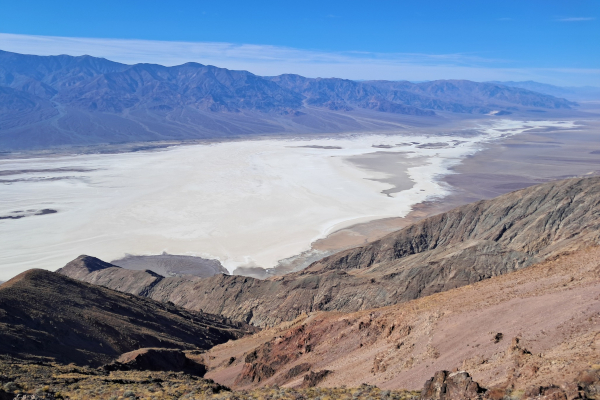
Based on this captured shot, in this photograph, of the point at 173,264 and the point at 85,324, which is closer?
the point at 85,324

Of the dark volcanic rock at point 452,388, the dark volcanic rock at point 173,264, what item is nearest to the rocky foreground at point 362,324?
the dark volcanic rock at point 452,388

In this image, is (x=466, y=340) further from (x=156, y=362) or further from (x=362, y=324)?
(x=156, y=362)

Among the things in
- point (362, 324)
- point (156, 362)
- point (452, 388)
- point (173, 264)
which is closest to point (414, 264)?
point (362, 324)

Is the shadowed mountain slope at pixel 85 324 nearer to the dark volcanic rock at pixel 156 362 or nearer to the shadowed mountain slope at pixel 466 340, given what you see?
the dark volcanic rock at pixel 156 362

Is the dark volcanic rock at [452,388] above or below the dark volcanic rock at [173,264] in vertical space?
above

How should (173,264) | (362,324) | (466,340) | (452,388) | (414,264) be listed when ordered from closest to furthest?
(452,388) → (466,340) → (362,324) → (414,264) → (173,264)

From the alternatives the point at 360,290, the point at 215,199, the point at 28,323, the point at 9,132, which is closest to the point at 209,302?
the point at 360,290

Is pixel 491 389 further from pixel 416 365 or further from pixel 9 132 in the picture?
pixel 9 132

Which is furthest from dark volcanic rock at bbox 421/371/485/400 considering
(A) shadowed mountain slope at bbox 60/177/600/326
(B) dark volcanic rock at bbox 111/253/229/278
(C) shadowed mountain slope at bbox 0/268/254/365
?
(B) dark volcanic rock at bbox 111/253/229/278
